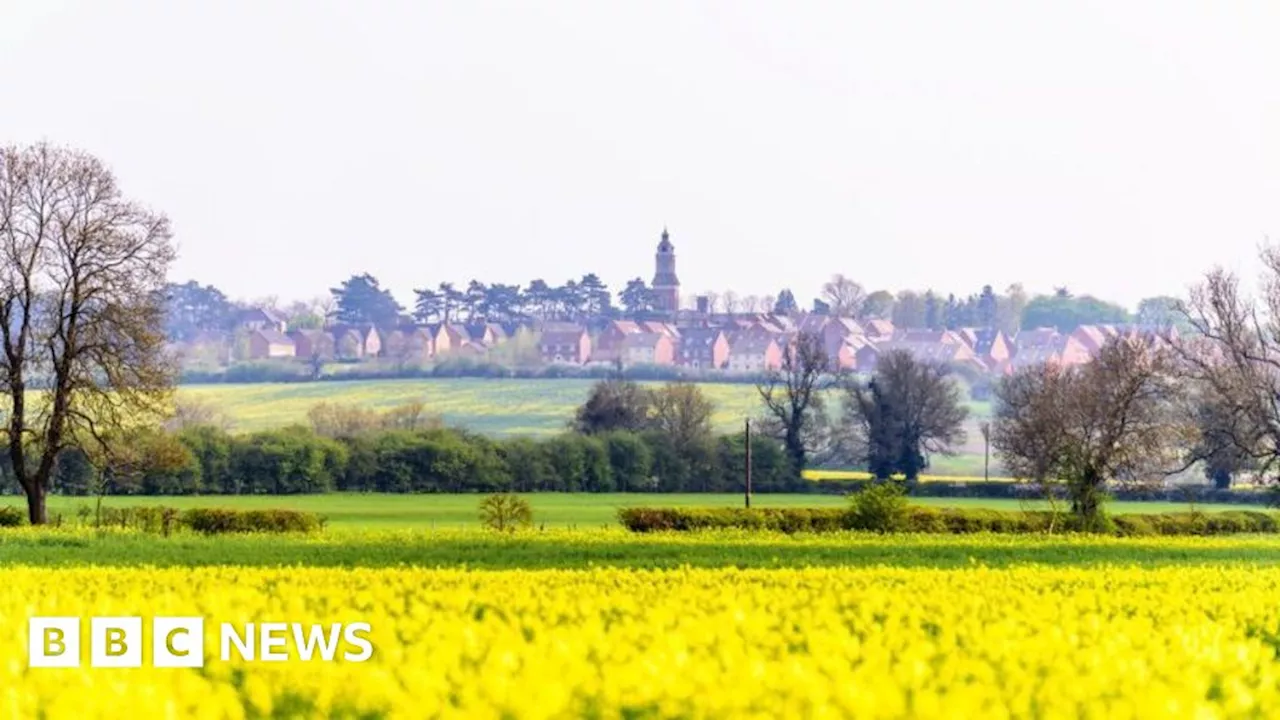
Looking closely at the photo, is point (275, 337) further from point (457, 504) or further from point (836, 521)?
point (836, 521)

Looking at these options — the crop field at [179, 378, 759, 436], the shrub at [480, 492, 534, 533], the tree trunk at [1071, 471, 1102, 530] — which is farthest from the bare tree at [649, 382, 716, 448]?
the shrub at [480, 492, 534, 533]

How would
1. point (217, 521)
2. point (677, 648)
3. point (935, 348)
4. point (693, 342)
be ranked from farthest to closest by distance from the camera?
point (935, 348) < point (693, 342) < point (217, 521) < point (677, 648)

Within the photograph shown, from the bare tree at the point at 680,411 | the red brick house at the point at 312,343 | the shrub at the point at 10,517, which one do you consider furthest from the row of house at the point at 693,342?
the shrub at the point at 10,517

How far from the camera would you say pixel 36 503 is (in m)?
48.3

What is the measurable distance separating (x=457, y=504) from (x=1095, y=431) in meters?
23.6

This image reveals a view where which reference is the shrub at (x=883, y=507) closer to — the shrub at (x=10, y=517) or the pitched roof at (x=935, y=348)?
the shrub at (x=10, y=517)

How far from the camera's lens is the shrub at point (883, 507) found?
4469 centimetres

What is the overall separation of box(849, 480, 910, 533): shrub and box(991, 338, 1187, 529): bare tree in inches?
297

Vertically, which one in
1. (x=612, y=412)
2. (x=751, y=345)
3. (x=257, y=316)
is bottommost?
(x=612, y=412)

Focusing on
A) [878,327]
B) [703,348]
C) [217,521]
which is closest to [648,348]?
[703,348]

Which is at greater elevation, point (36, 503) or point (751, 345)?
point (751, 345)

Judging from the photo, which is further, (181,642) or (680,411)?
(680,411)

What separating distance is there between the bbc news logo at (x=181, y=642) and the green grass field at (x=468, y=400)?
4361 inches

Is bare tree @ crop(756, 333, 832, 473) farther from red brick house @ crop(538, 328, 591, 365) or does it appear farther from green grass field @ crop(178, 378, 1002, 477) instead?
red brick house @ crop(538, 328, 591, 365)
